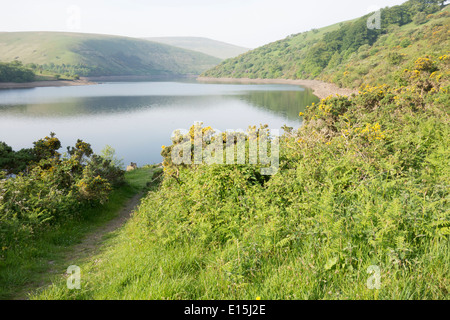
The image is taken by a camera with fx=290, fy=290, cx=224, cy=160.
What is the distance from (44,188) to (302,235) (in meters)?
10.3

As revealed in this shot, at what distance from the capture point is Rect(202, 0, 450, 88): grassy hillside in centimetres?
5362

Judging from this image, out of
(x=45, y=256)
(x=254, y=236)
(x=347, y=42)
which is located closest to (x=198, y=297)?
(x=254, y=236)

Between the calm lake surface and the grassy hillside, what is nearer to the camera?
the calm lake surface

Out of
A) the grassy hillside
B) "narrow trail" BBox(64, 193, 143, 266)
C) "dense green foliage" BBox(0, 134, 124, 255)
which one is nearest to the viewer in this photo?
"narrow trail" BBox(64, 193, 143, 266)

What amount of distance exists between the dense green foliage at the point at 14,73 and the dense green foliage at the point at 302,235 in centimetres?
12837

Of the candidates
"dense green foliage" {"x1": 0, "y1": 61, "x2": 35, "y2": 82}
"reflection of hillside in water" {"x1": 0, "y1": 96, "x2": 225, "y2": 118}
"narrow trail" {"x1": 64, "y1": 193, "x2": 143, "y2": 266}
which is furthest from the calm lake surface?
"dense green foliage" {"x1": 0, "y1": 61, "x2": 35, "y2": 82}

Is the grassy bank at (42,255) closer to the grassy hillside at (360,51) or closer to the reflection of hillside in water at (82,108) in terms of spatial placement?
the grassy hillside at (360,51)

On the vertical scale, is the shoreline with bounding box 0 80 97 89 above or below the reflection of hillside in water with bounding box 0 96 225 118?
above

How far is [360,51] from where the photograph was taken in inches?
3925

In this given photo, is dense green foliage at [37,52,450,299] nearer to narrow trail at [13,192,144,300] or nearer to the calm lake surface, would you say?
narrow trail at [13,192,144,300]

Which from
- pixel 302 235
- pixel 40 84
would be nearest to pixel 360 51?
pixel 302 235

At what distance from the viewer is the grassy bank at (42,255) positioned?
5473 mm

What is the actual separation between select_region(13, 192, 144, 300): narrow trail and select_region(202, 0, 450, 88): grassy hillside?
45.5m

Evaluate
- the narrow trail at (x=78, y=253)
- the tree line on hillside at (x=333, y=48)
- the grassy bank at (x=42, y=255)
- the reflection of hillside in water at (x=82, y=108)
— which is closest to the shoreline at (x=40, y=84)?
the reflection of hillside in water at (x=82, y=108)
